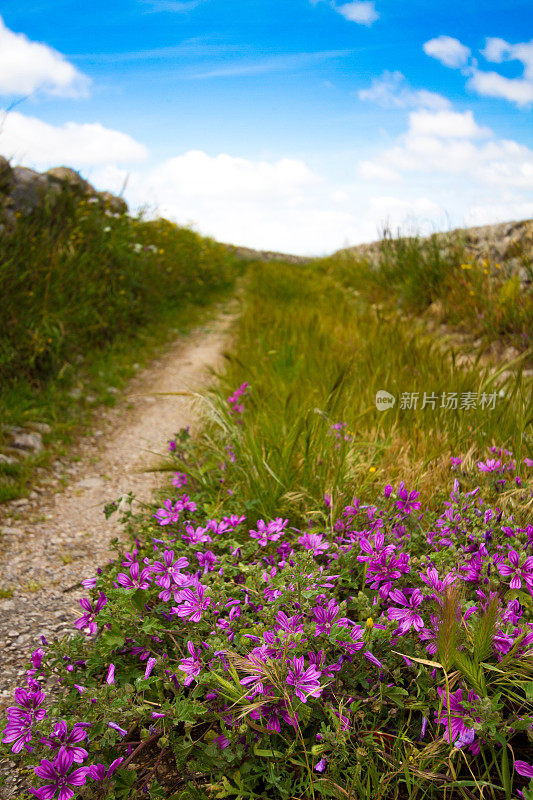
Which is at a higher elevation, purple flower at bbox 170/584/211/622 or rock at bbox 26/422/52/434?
purple flower at bbox 170/584/211/622

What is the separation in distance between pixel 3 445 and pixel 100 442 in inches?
34.6

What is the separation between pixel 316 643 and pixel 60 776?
760mm

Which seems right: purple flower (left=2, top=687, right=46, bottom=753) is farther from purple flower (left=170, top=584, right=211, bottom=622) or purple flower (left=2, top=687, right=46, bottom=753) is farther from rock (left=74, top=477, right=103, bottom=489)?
rock (left=74, top=477, right=103, bottom=489)

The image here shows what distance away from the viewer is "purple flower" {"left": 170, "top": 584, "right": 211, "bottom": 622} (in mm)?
1572

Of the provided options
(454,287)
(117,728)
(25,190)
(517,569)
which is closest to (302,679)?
(117,728)

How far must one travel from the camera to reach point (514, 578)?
5.39ft

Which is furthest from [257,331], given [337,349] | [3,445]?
[3,445]

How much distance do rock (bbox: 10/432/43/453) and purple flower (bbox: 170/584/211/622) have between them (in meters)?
3.05

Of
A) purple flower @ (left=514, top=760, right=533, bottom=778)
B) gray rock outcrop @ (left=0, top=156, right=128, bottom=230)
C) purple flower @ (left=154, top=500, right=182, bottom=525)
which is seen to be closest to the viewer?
purple flower @ (left=514, top=760, right=533, bottom=778)

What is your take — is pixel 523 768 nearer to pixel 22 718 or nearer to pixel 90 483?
pixel 22 718

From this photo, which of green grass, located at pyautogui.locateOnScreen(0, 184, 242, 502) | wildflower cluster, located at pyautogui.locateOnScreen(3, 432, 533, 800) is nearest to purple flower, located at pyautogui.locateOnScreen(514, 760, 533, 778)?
wildflower cluster, located at pyautogui.locateOnScreen(3, 432, 533, 800)

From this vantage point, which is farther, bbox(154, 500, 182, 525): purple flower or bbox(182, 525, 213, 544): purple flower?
bbox(154, 500, 182, 525): purple flower

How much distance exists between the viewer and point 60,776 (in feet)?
4.26

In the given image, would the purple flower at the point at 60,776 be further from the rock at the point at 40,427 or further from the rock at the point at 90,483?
the rock at the point at 40,427
